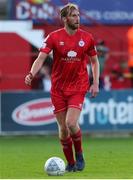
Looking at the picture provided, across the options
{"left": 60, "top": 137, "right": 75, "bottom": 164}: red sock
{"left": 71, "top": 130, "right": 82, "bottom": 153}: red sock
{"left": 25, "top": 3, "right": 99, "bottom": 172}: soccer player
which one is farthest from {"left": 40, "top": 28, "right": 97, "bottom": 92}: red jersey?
{"left": 60, "top": 137, "right": 75, "bottom": 164}: red sock

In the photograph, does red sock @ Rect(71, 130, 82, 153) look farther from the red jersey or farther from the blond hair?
the blond hair

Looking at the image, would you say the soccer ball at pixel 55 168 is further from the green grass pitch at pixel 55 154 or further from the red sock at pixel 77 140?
the red sock at pixel 77 140

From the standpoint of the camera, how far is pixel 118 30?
2702 cm

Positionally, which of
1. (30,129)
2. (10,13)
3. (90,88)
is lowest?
(30,129)

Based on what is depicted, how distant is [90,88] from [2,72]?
12.1 meters

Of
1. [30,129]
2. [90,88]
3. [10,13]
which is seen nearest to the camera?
[90,88]

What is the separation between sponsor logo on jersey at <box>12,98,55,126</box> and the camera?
21500mm

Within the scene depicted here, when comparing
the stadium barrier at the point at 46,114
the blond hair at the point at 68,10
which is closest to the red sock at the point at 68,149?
the blond hair at the point at 68,10

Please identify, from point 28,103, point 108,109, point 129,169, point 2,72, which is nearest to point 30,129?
point 28,103

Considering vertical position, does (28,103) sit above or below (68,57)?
below

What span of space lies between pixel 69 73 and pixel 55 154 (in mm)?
4164

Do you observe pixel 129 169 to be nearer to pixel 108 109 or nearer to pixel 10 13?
pixel 108 109

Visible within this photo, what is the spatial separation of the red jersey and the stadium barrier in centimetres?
880

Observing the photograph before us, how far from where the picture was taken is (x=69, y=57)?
1259 cm
